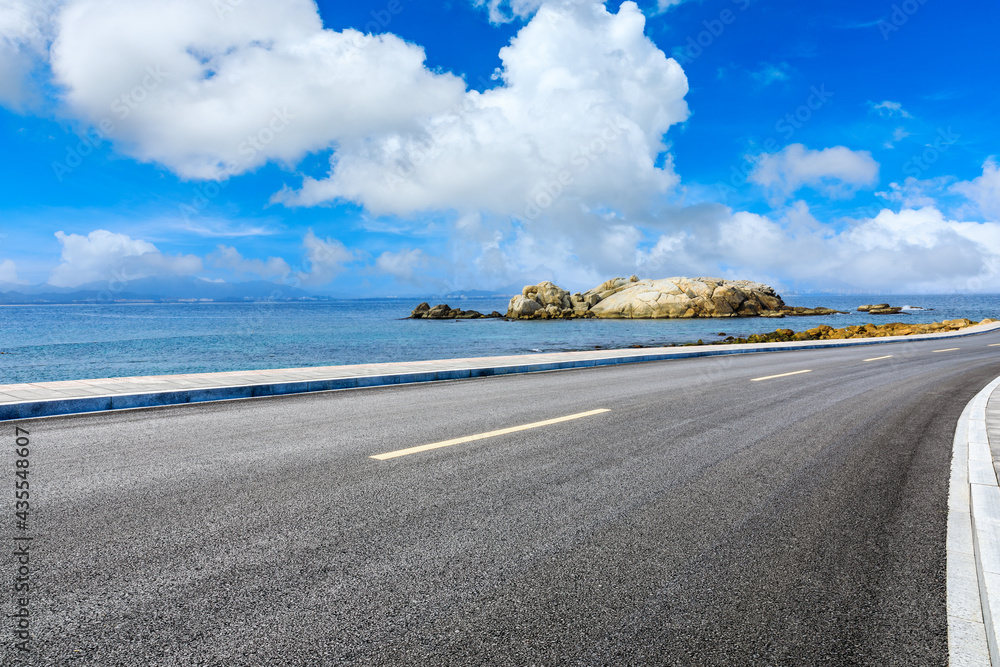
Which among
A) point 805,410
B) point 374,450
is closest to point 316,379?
point 374,450

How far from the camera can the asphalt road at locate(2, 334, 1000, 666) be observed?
2.37 meters

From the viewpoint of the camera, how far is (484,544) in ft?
10.8

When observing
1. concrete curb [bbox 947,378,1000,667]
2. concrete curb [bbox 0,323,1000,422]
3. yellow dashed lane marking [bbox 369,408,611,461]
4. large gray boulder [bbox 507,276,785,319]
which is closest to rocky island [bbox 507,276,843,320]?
large gray boulder [bbox 507,276,785,319]

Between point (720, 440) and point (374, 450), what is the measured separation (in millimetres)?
3838

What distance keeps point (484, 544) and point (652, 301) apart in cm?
7460

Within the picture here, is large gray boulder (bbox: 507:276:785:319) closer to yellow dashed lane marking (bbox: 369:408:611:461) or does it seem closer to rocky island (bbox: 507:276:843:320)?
rocky island (bbox: 507:276:843:320)

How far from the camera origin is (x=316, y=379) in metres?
10.3

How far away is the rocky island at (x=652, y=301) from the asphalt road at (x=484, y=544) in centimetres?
6860

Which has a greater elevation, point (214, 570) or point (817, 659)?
point (214, 570)

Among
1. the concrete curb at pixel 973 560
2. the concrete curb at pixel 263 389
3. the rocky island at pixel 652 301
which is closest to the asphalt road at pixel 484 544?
the concrete curb at pixel 973 560

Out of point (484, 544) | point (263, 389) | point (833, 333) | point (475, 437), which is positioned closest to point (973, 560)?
point (484, 544)

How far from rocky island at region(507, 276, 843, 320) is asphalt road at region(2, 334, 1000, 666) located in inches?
2701

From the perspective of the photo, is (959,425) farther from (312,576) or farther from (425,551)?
(312,576)

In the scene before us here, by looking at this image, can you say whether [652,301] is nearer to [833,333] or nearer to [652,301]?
[652,301]
